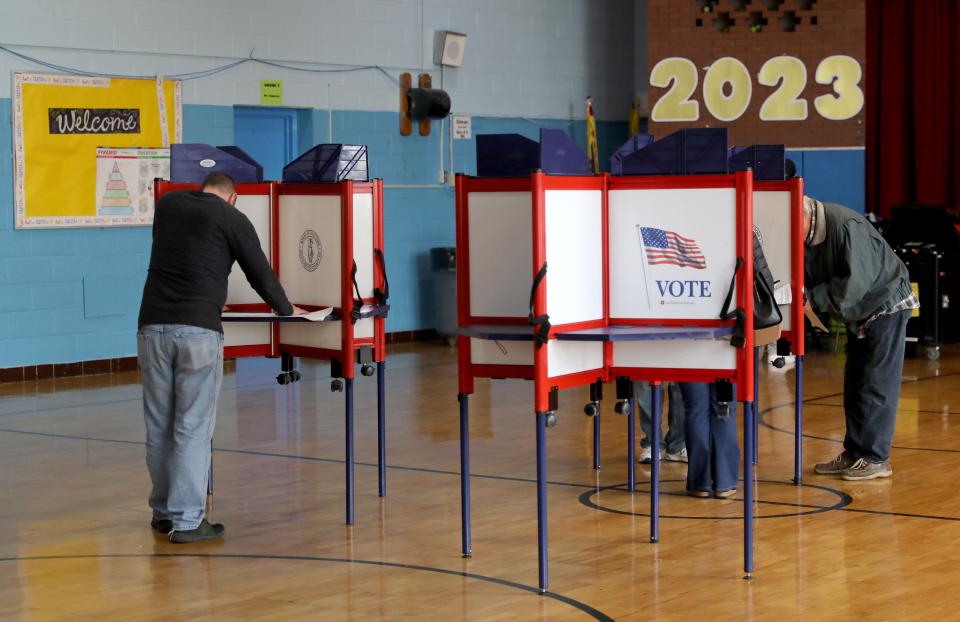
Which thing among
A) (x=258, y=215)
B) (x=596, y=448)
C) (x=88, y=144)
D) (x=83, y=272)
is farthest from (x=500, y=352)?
(x=88, y=144)

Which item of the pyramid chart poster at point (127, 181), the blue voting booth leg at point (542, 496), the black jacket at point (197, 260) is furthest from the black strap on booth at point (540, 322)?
the pyramid chart poster at point (127, 181)

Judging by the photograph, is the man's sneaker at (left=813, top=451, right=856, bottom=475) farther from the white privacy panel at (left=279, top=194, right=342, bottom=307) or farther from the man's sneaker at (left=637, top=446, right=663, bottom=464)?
the white privacy panel at (left=279, top=194, right=342, bottom=307)

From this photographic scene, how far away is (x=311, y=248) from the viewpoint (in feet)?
20.9

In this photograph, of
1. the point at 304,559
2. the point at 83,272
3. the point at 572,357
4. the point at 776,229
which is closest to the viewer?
the point at 572,357

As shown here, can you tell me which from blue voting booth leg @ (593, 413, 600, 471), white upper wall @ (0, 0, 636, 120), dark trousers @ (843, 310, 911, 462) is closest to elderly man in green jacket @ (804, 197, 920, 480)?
dark trousers @ (843, 310, 911, 462)

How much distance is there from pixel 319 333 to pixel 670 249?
1.78 metres

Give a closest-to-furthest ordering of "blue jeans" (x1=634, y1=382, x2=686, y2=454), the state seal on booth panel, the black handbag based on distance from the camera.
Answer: the black handbag
the state seal on booth panel
"blue jeans" (x1=634, y1=382, x2=686, y2=454)

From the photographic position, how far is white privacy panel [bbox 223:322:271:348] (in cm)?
657

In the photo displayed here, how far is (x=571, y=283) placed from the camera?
5086mm

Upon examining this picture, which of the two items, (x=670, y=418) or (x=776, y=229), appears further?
(x=670, y=418)

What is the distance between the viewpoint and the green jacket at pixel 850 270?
6781 mm

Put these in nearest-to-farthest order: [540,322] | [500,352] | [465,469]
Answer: [540,322], [500,352], [465,469]

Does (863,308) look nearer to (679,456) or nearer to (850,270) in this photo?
(850,270)

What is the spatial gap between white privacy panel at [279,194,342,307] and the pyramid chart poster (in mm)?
5533
